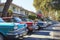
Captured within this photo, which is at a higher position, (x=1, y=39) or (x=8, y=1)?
(x=8, y=1)

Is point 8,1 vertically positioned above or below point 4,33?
above

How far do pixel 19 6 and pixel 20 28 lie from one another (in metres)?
49.6

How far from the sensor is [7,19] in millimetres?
14844

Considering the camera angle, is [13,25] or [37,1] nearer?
[13,25]

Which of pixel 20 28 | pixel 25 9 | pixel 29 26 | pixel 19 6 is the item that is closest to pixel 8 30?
pixel 20 28

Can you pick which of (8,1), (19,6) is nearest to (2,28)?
(8,1)

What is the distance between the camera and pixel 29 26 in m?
16.9

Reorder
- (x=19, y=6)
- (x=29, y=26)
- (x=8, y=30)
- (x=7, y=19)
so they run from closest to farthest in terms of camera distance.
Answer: (x=8, y=30) → (x=7, y=19) → (x=29, y=26) → (x=19, y=6)

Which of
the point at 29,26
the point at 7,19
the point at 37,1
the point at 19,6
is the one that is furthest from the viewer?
the point at 19,6

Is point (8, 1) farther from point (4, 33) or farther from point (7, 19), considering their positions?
point (4, 33)

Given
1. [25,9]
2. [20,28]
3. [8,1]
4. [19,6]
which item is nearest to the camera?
[20,28]

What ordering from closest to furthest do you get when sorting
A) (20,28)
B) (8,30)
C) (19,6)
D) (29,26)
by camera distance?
(8,30)
(20,28)
(29,26)
(19,6)

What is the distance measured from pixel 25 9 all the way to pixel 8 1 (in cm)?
4119

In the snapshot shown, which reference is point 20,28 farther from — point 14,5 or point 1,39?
point 14,5
